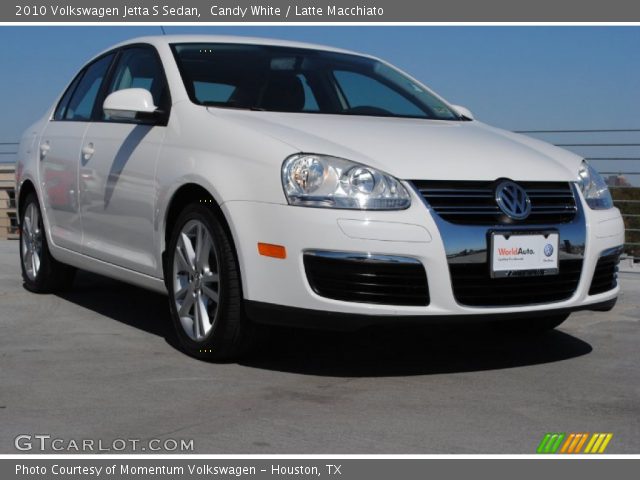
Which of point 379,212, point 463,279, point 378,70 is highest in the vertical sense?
point 378,70

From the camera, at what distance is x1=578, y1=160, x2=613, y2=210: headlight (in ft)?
17.6

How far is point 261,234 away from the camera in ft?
15.8

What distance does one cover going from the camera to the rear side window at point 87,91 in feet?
22.5

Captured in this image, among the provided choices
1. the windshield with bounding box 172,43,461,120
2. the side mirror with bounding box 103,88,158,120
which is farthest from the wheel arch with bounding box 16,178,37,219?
the windshield with bounding box 172,43,461,120

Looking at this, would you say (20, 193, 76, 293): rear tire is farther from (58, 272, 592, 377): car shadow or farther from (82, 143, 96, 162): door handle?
(82, 143, 96, 162): door handle

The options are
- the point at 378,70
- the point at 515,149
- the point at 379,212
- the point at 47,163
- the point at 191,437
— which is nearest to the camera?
the point at 191,437

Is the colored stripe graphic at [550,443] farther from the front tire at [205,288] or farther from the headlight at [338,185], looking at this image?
the front tire at [205,288]

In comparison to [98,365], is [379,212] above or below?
above

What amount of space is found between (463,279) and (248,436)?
1.34 m

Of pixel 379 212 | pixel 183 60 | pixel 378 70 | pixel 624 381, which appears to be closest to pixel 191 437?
pixel 379 212

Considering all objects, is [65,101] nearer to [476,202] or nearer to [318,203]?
[318,203]

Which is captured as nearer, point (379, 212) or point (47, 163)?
point (379, 212)

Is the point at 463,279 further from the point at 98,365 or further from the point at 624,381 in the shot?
the point at 98,365

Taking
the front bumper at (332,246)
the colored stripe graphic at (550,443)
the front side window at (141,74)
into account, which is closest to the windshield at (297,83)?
the front side window at (141,74)
